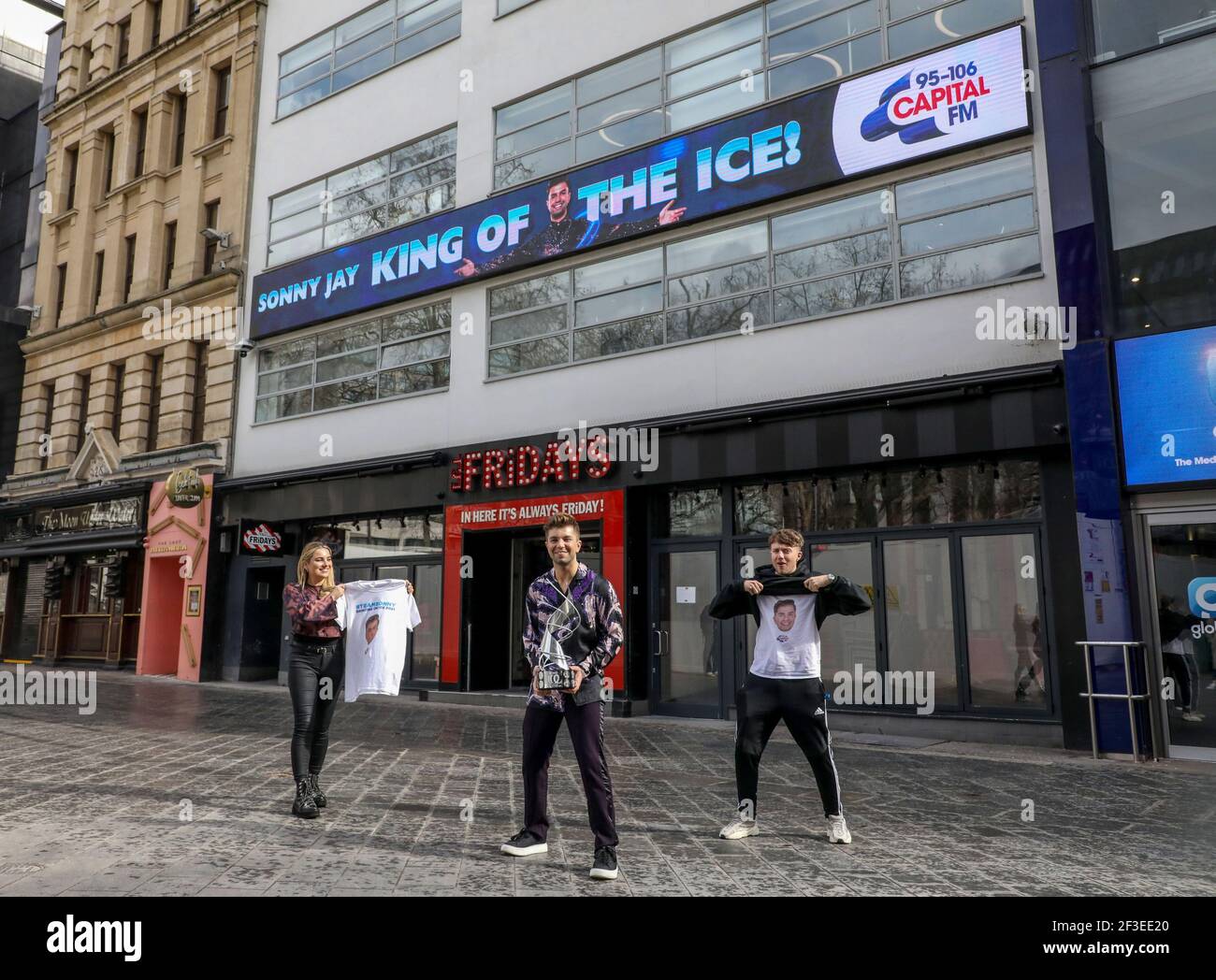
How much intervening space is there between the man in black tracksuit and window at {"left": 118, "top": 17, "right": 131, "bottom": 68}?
89.1 feet

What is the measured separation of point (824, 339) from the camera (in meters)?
12.4

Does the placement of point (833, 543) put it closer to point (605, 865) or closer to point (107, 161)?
point (605, 865)

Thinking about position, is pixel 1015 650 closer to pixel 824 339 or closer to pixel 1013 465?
pixel 1013 465

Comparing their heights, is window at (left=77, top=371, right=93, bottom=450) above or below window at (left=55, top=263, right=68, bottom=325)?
below

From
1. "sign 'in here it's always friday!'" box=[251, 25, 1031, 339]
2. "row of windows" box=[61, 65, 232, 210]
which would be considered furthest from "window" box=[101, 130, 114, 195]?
"sign 'in here it's always friday!'" box=[251, 25, 1031, 339]

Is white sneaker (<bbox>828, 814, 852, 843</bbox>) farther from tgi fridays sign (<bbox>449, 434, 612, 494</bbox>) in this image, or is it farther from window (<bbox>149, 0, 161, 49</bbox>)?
window (<bbox>149, 0, 161, 49</bbox>)

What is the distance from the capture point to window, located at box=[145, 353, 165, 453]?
2227 cm

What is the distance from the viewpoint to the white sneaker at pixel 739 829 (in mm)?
5609

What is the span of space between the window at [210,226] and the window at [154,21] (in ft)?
20.7

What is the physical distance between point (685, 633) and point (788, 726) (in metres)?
7.82

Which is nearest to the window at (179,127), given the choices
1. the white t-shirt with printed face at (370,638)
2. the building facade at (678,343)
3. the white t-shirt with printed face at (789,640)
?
the building facade at (678,343)

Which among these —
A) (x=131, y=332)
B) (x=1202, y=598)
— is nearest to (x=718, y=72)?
(x=1202, y=598)

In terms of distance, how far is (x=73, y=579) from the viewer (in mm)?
23578
